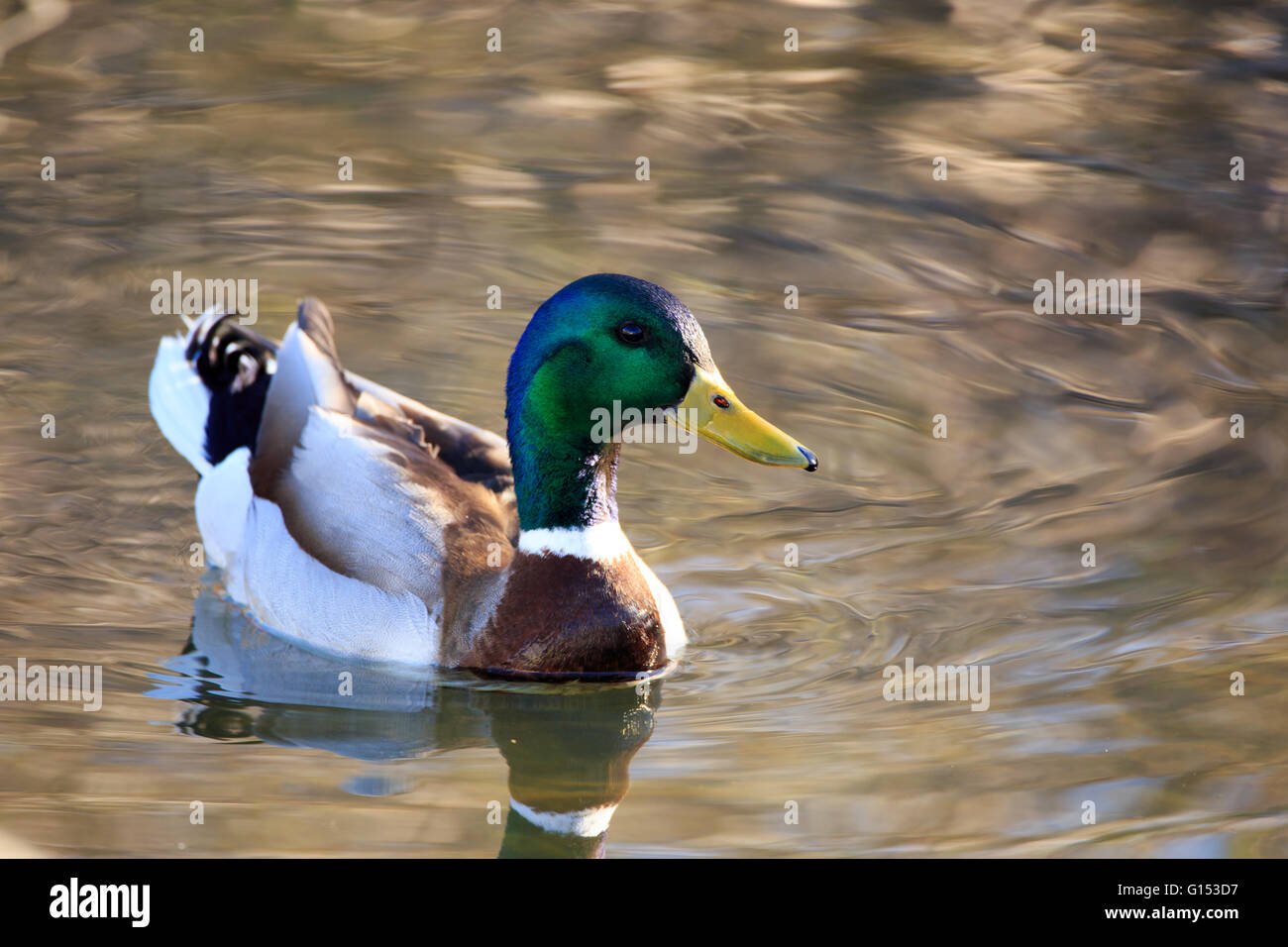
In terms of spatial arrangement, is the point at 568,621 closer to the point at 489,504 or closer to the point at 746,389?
the point at 489,504

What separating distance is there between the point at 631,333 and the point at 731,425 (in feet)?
1.52

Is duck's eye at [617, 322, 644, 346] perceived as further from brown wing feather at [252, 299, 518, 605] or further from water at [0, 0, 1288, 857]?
water at [0, 0, 1288, 857]

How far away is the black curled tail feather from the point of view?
24.5 ft

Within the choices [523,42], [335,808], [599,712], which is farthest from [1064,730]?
[523,42]

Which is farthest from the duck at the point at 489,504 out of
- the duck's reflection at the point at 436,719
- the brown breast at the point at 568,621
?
the duck's reflection at the point at 436,719

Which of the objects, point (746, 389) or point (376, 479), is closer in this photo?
point (376, 479)

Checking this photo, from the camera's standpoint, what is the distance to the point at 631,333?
19.0 ft

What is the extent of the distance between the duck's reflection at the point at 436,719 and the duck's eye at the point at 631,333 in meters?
1.26

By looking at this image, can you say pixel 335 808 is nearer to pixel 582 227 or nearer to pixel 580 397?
pixel 580 397

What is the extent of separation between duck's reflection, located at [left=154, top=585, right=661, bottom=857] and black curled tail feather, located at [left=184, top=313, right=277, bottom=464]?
4.38 ft

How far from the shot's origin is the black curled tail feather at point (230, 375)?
7461 mm

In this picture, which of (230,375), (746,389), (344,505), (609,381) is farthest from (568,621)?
(746,389)

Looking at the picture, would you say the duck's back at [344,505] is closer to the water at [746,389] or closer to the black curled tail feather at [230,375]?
the black curled tail feather at [230,375]

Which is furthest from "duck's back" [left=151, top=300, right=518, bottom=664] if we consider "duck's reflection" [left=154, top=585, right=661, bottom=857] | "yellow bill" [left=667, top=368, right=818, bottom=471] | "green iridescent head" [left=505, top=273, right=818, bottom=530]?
"yellow bill" [left=667, top=368, right=818, bottom=471]
